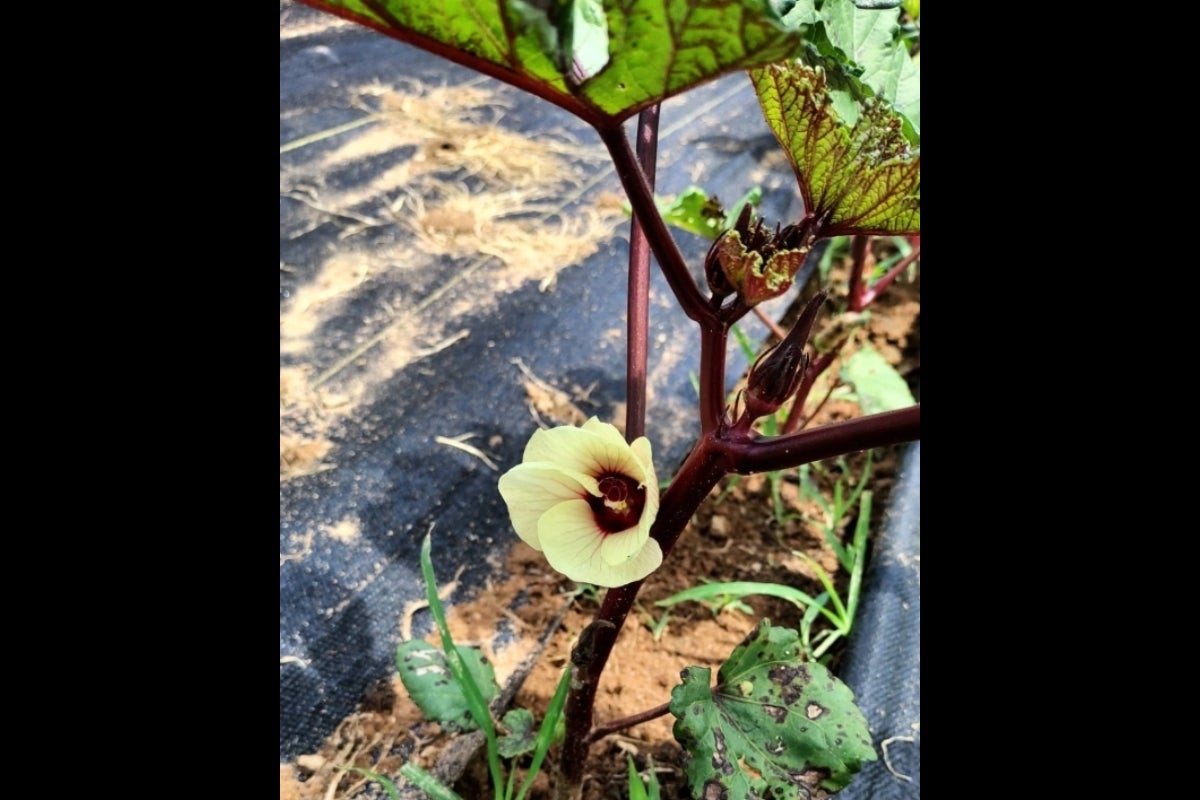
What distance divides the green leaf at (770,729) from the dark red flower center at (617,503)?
12 cm

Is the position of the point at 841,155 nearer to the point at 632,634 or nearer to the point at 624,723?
the point at 624,723

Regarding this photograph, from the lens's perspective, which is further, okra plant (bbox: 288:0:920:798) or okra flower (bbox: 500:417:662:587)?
okra flower (bbox: 500:417:662:587)

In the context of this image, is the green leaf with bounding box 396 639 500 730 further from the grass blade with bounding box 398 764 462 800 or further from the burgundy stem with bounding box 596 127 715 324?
the burgundy stem with bounding box 596 127 715 324

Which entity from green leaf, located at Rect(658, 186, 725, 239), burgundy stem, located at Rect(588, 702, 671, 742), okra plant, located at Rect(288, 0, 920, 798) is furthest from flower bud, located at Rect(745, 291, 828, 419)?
green leaf, located at Rect(658, 186, 725, 239)

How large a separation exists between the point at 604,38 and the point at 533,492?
0.29 m

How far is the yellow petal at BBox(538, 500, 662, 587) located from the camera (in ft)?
1.75

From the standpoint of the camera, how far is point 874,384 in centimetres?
114

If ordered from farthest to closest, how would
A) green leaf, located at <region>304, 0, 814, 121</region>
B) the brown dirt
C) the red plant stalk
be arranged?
the brown dirt, the red plant stalk, green leaf, located at <region>304, 0, 814, 121</region>

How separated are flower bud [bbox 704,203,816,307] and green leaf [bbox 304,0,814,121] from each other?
12 cm

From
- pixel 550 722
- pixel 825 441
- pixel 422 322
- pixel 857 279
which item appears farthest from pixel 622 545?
pixel 422 322

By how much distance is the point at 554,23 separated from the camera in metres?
0.36
